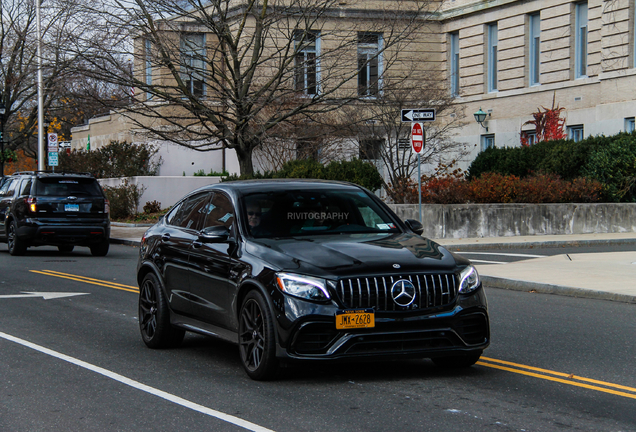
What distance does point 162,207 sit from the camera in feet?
110

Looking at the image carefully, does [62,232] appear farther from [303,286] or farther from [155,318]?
[303,286]

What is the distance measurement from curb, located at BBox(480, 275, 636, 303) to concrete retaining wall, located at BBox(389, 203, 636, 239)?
8.28 meters

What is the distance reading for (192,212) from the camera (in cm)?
848

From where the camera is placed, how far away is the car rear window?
64.8 ft

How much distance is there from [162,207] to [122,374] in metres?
26.7

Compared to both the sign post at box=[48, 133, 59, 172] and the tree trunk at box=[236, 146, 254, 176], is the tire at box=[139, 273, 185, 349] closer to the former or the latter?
the tree trunk at box=[236, 146, 254, 176]

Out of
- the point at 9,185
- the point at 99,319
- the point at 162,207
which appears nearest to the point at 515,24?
the point at 162,207

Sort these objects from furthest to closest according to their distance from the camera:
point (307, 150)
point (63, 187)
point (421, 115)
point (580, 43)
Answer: point (580, 43)
point (307, 150)
point (63, 187)
point (421, 115)

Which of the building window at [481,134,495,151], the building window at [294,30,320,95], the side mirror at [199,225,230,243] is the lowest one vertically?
the side mirror at [199,225,230,243]

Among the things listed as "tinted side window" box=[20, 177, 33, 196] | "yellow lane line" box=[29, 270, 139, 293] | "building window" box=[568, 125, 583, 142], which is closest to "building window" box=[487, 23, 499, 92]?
"building window" box=[568, 125, 583, 142]

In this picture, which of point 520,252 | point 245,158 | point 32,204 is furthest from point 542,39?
point 32,204

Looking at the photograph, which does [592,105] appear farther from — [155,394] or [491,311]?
[155,394]

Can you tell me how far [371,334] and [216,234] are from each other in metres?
1.70

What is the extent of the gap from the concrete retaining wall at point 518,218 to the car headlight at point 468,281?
50.0 ft
